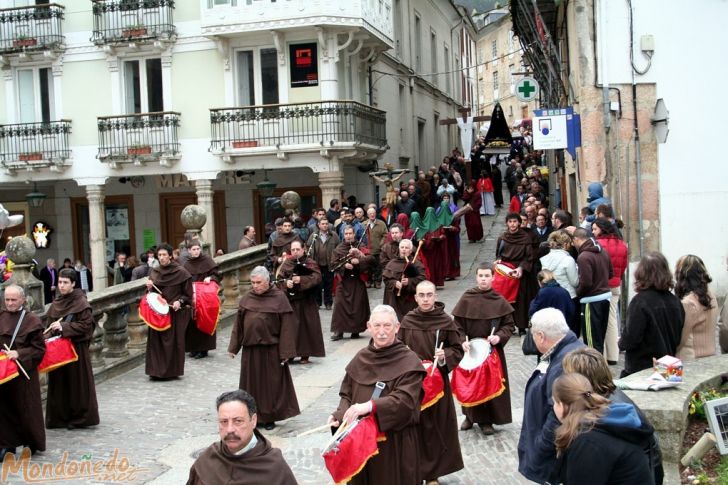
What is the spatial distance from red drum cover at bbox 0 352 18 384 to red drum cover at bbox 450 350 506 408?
4187 mm

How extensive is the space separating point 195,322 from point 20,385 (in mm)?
4746

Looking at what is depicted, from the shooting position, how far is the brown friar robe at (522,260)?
13492 mm

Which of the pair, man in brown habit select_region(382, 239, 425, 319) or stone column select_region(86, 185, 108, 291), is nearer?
man in brown habit select_region(382, 239, 425, 319)

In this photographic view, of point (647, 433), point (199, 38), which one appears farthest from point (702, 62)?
point (199, 38)

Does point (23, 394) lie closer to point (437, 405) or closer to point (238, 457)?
point (437, 405)

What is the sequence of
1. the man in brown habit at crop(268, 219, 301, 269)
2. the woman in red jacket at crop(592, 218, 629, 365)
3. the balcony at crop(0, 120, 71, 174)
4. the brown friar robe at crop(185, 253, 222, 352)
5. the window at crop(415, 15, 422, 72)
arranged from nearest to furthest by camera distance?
the woman in red jacket at crop(592, 218, 629, 365) → the brown friar robe at crop(185, 253, 222, 352) → the man in brown habit at crop(268, 219, 301, 269) → the balcony at crop(0, 120, 71, 174) → the window at crop(415, 15, 422, 72)

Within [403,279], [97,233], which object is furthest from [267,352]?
[97,233]

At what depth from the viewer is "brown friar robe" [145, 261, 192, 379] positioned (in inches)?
468

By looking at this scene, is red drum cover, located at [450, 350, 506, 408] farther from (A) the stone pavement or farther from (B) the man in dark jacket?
(B) the man in dark jacket

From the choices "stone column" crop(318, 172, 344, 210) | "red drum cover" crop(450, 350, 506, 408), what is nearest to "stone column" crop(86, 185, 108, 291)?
"stone column" crop(318, 172, 344, 210)

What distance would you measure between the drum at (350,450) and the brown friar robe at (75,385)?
4.79 metres

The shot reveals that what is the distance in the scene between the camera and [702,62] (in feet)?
48.3

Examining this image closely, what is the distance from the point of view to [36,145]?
1089 inches

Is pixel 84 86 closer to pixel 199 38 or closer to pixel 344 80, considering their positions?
pixel 199 38
